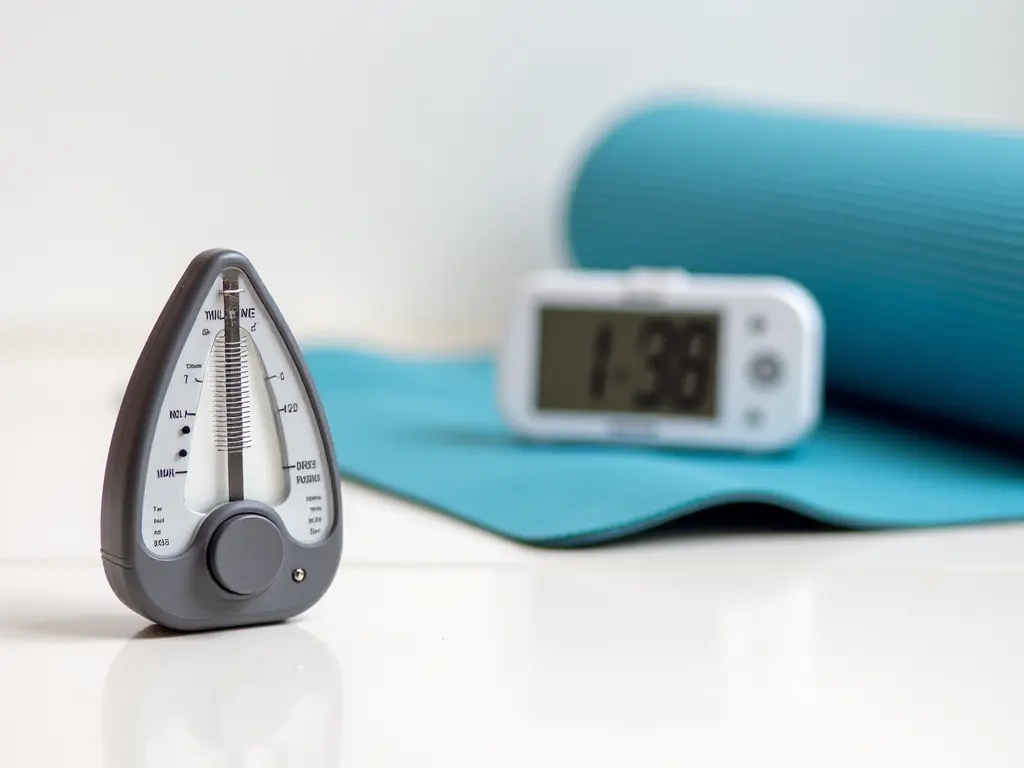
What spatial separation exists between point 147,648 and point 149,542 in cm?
7

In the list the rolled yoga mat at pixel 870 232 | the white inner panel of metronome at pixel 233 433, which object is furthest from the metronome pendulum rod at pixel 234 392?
the rolled yoga mat at pixel 870 232

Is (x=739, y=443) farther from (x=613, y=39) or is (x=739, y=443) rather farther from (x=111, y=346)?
(x=613, y=39)

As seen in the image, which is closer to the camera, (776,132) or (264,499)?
(264,499)

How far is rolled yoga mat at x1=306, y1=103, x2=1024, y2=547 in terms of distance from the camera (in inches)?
50.9

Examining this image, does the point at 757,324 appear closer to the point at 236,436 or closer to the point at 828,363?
the point at 828,363

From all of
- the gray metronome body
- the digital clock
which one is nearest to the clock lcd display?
the digital clock

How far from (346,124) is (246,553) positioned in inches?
64.9

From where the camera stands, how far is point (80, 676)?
0.84 metres

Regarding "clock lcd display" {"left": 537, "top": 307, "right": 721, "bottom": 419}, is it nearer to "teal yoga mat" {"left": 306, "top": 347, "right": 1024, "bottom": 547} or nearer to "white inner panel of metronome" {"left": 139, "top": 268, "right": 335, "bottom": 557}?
"teal yoga mat" {"left": 306, "top": 347, "right": 1024, "bottom": 547}

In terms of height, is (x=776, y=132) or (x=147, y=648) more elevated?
(x=776, y=132)

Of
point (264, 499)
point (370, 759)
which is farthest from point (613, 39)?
point (370, 759)

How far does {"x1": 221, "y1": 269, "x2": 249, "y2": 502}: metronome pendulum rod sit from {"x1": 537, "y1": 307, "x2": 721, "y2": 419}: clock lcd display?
0.71 metres

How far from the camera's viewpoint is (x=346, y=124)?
2.46 metres

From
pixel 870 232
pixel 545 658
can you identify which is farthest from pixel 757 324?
pixel 545 658
